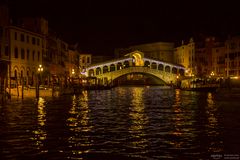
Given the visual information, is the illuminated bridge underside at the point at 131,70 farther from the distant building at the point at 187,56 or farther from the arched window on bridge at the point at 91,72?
the distant building at the point at 187,56

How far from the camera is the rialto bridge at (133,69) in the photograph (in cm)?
9444

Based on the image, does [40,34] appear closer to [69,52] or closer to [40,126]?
[69,52]

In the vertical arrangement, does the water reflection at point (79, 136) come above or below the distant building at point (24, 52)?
below

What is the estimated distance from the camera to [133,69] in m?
94.1

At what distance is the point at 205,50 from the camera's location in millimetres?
91500

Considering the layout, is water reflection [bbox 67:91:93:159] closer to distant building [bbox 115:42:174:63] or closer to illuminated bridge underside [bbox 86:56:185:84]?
illuminated bridge underside [bbox 86:56:185:84]

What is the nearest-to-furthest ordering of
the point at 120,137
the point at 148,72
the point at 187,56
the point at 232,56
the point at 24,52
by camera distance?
the point at 120,137 < the point at 24,52 < the point at 232,56 < the point at 148,72 < the point at 187,56

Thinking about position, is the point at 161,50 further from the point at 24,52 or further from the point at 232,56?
the point at 24,52

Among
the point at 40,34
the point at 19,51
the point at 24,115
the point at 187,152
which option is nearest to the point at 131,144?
the point at 187,152

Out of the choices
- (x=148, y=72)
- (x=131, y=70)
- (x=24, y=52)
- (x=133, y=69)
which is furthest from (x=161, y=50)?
(x=24, y=52)

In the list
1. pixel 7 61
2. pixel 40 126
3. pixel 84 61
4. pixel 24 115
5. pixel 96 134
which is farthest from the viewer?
pixel 84 61

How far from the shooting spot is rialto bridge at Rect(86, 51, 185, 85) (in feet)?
310

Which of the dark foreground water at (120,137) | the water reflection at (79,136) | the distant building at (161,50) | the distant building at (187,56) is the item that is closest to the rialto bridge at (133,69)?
the distant building at (187,56)

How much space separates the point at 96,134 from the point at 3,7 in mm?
32658
